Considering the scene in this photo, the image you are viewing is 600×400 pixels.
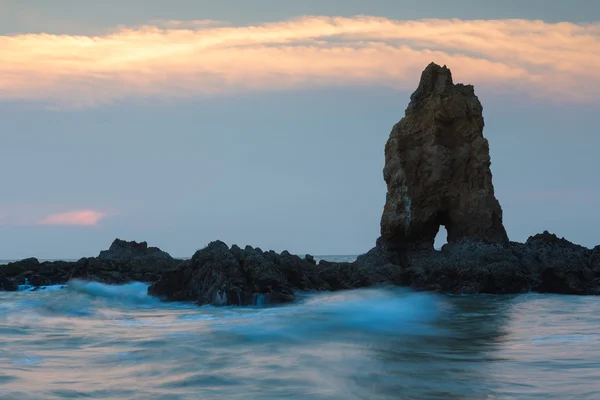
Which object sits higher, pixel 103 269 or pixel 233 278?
pixel 103 269

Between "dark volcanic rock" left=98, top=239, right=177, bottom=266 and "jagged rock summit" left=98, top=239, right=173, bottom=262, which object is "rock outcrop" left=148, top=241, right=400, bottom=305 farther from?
"jagged rock summit" left=98, top=239, right=173, bottom=262

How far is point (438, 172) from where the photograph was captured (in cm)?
2925

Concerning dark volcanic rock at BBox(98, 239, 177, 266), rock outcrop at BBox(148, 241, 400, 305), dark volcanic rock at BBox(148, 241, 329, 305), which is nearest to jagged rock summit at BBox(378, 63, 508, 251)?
rock outcrop at BBox(148, 241, 400, 305)

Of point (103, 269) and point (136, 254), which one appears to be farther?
point (136, 254)

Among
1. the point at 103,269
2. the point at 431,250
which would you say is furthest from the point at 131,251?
the point at 431,250

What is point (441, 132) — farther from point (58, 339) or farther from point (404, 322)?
point (58, 339)

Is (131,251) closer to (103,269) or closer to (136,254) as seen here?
(136,254)

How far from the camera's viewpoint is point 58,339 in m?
12.7

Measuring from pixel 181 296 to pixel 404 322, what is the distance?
8180 mm

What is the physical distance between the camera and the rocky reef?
22.7 m

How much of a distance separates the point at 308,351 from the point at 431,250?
1850cm

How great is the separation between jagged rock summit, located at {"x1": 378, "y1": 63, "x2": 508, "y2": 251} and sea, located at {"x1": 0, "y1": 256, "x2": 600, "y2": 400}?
9.21 meters

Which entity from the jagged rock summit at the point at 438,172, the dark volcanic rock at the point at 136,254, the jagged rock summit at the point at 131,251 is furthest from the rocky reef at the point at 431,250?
the jagged rock summit at the point at 131,251

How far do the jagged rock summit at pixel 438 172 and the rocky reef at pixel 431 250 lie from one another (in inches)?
1.6
